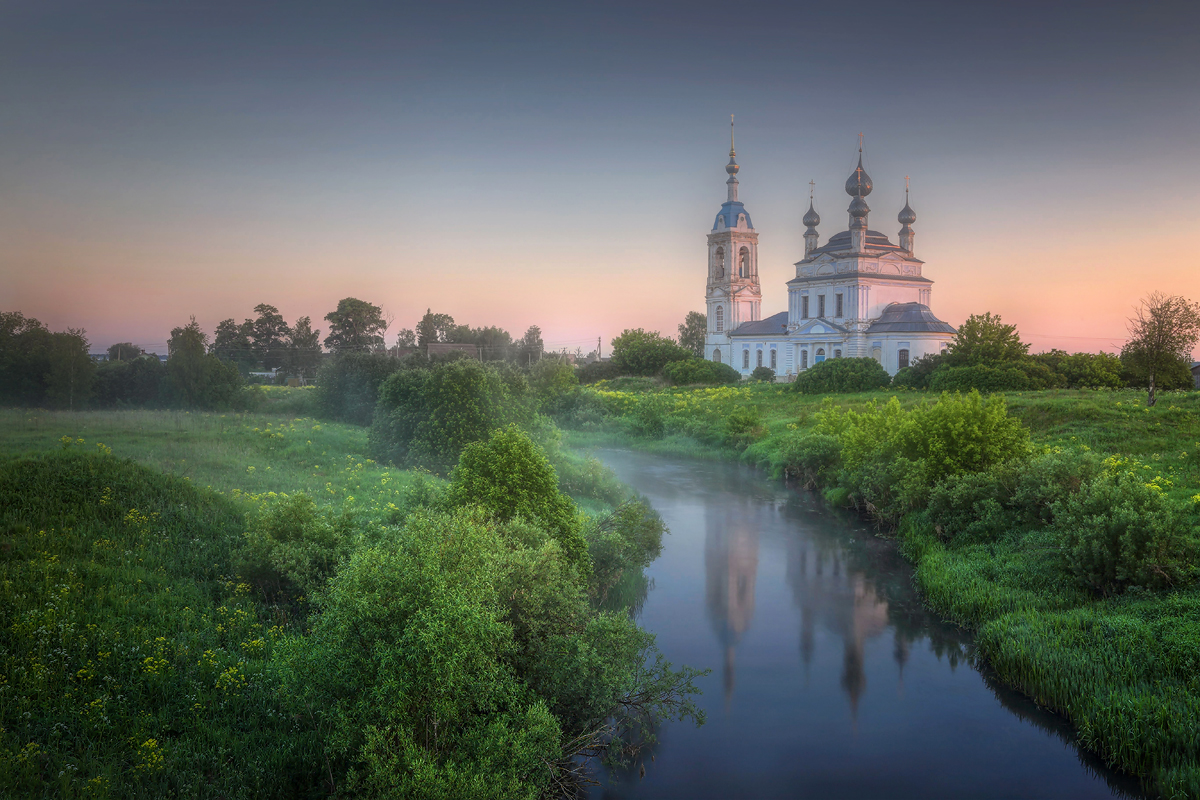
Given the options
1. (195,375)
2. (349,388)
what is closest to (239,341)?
(349,388)

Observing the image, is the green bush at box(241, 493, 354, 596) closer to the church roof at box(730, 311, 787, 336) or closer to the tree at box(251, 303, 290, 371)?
the tree at box(251, 303, 290, 371)

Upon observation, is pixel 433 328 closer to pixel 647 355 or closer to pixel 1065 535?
pixel 647 355

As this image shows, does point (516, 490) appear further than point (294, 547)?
Yes

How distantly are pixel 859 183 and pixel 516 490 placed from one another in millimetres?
60632

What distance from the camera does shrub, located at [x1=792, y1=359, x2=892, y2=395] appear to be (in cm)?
4784

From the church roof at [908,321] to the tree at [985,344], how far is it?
448 inches

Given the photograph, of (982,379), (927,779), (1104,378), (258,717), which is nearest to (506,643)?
(258,717)

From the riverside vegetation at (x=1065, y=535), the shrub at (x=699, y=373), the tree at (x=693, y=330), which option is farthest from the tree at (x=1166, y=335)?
the tree at (x=693, y=330)

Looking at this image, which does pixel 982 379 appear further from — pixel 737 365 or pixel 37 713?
pixel 37 713

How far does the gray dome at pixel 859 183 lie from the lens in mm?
64125

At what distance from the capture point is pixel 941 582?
1530cm

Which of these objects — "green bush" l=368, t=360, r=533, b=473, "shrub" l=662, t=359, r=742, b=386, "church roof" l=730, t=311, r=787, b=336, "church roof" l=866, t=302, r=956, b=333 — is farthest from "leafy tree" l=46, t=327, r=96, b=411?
"church roof" l=730, t=311, r=787, b=336

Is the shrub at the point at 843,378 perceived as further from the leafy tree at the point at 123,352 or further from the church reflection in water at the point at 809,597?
the leafy tree at the point at 123,352

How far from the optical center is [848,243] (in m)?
65.9
